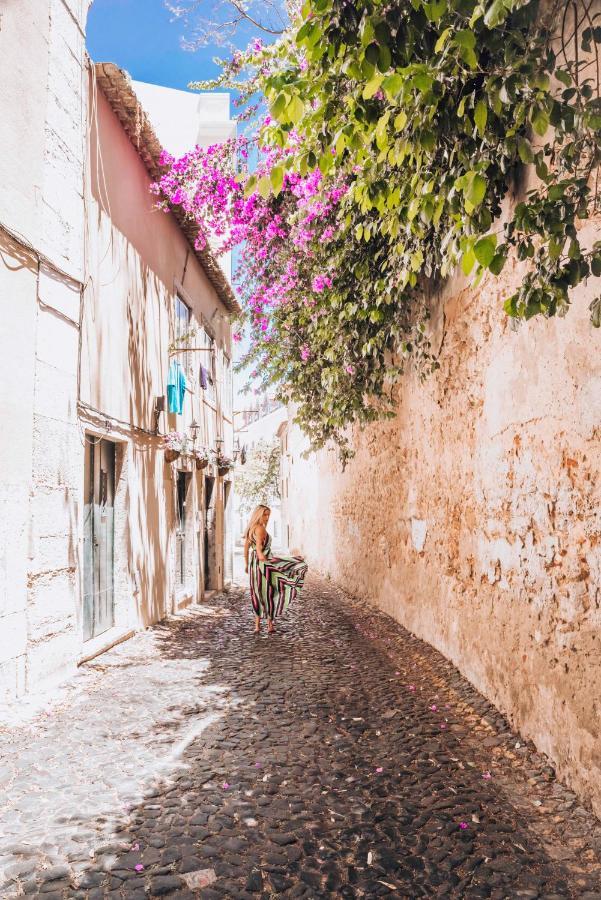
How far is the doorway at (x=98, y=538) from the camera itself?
Result: 646 cm

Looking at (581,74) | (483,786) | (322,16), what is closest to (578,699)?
(483,786)

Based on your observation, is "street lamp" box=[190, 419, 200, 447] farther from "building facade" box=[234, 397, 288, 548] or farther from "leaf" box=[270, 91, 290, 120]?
"building facade" box=[234, 397, 288, 548]

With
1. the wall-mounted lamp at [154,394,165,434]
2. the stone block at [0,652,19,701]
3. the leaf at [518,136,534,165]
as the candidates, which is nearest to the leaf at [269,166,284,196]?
the leaf at [518,136,534,165]

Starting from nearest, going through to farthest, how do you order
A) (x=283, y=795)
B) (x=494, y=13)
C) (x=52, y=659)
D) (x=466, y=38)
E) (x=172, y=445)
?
(x=494, y=13), (x=466, y=38), (x=283, y=795), (x=52, y=659), (x=172, y=445)

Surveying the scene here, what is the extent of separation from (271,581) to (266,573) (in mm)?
119

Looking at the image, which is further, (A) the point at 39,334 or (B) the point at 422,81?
(A) the point at 39,334

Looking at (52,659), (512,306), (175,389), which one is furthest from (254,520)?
(512,306)

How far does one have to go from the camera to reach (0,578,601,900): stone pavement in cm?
246

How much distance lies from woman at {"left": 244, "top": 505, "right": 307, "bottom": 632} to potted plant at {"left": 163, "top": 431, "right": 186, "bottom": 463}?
192 centimetres

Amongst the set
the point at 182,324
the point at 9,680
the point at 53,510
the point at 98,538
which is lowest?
the point at 9,680

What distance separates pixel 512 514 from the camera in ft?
13.7

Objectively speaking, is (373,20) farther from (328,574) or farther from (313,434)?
(328,574)

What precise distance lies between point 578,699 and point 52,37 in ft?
21.3

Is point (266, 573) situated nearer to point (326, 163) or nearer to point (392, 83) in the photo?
point (326, 163)
